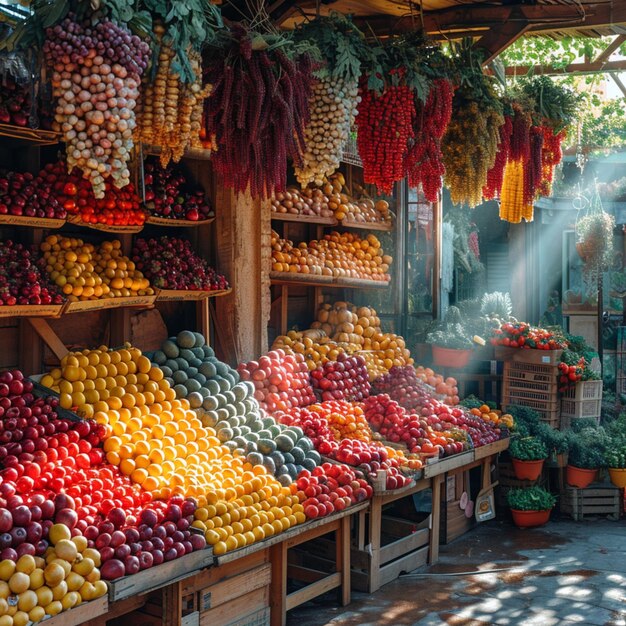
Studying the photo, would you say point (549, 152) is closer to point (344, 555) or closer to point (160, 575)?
point (344, 555)

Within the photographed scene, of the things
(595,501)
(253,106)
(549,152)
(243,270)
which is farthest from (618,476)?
(253,106)

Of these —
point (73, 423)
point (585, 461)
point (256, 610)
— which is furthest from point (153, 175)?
point (585, 461)

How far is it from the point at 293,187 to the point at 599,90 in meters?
6.95

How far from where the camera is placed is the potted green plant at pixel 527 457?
6859mm

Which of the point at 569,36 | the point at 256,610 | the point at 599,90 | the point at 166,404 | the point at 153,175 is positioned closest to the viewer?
the point at 256,610

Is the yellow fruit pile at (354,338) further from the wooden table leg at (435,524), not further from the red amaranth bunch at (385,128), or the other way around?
the red amaranth bunch at (385,128)

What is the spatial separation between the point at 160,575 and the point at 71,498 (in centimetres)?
50

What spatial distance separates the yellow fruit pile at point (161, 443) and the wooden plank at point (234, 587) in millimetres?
219

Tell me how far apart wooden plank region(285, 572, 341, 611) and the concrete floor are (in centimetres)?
12

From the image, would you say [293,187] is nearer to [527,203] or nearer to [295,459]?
[527,203]

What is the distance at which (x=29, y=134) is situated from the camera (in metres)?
4.69

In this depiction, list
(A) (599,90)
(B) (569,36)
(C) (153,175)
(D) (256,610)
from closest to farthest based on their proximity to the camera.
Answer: (D) (256,610), (C) (153,175), (B) (569,36), (A) (599,90)

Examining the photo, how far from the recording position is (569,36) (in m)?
6.78

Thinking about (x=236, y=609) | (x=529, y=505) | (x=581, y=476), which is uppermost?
(x=236, y=609)
